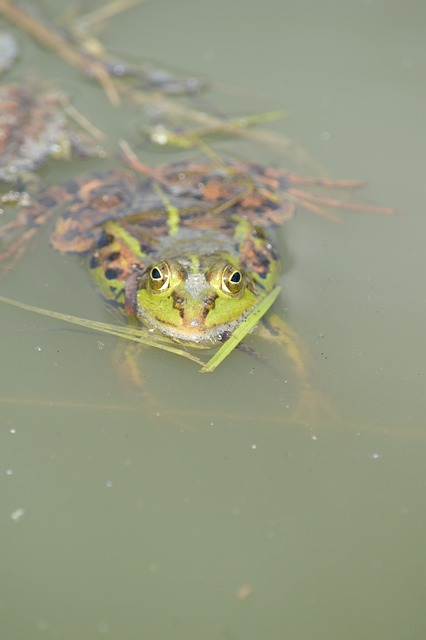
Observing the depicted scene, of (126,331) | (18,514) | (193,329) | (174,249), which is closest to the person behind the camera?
(18,514)

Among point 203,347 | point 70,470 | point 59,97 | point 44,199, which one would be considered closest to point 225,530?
point 70,470

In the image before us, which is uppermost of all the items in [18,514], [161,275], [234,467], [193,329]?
[161,275]

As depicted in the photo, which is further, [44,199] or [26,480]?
[44,199]

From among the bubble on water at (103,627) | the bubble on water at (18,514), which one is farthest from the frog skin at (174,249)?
the bubble on water at (103,627)

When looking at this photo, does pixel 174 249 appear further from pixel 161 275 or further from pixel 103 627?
pixel 103 627

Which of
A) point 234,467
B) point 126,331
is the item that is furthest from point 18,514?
point 126,331

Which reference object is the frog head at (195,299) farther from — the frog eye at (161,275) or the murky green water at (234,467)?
the murky green water at (234,467)

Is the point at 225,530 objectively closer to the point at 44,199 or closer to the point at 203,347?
the point at 203,347
